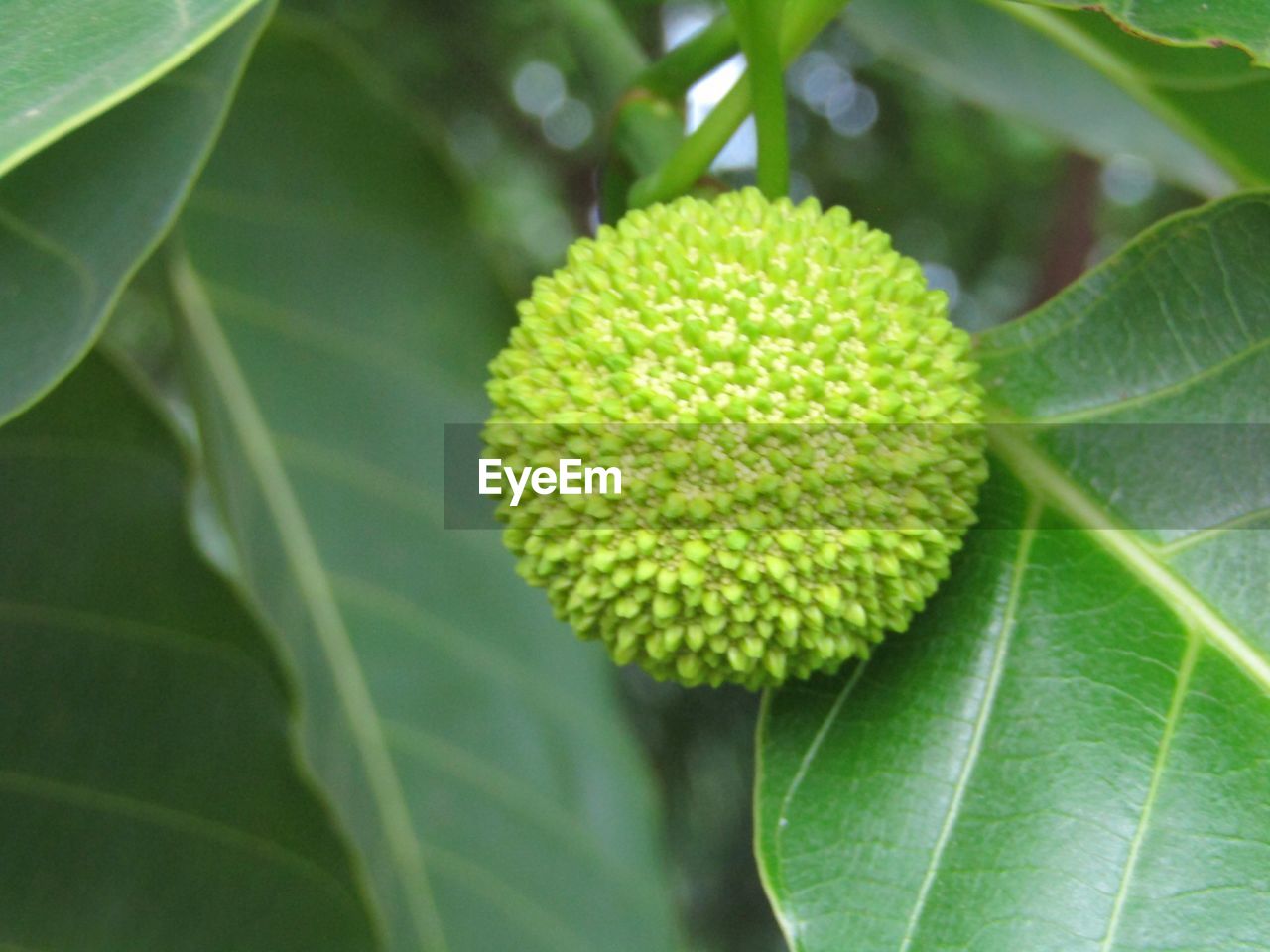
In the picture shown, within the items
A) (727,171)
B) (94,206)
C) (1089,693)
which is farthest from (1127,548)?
(727,171)

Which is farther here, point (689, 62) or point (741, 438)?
point (689, 62)

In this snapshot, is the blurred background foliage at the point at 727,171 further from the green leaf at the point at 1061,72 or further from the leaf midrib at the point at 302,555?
the leaf midrib at the point at 302,555

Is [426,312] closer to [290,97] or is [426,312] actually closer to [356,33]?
[290,97]

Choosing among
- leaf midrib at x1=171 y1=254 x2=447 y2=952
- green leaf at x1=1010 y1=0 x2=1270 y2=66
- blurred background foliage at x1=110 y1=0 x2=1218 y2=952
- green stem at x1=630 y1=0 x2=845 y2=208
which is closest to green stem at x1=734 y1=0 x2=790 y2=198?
green stem at x1=630 y1=0 x2=845 y2=208

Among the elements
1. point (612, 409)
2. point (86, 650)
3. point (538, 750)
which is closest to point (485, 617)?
point (538, 750)

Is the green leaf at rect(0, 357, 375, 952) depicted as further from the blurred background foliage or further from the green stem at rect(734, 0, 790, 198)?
the blurred background foliage

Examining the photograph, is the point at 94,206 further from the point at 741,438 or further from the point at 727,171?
the point at 727,171
